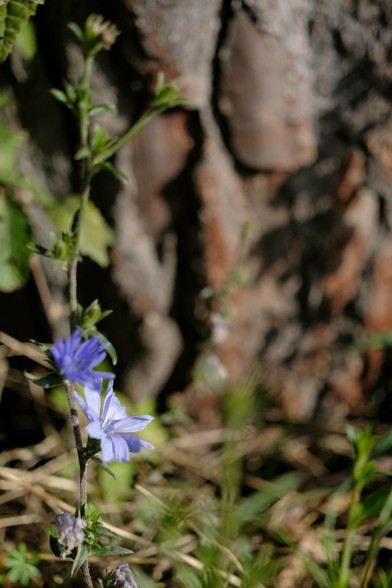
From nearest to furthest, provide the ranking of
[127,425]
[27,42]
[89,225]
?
[127,425] → [27,42] → [89,225]

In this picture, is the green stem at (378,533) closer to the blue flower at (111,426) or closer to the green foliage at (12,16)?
the blue flower at (111,426)

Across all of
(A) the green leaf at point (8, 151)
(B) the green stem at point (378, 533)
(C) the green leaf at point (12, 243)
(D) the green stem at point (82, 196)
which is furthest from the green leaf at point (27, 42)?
(B) the green stem at point (378, 533)

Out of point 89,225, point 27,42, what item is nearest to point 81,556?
point 89,225

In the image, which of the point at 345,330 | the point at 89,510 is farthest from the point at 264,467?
the point at 89,510

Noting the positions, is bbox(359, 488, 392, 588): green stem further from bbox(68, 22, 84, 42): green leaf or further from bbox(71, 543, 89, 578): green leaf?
bbox(68, 22, 84, 42): green leaf

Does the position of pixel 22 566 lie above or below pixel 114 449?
below

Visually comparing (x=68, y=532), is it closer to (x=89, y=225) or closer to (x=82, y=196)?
(x=82, y=196)
